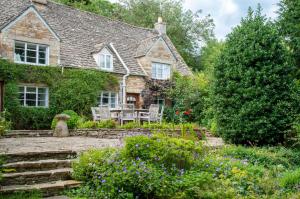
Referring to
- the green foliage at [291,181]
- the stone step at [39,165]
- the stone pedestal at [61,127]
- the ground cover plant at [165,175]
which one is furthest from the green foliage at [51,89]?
the green foliage at [291,181]

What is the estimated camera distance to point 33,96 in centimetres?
1967

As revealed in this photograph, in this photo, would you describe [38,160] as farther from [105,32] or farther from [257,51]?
[105,32]

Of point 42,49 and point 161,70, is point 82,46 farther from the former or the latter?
point 161,70

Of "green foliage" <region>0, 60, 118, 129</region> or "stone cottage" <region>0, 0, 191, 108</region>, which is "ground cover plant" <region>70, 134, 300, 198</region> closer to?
"green foliage" <region>0, 60, 118, 129</region>

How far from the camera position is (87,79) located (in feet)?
69.1

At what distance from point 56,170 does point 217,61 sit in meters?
7.62

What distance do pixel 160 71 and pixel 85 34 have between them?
6487 mm

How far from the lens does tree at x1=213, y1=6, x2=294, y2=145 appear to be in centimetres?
1100

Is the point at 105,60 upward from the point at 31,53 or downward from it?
upward

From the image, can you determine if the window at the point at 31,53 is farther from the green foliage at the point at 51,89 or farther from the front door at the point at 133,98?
the front door at the point at 133,98

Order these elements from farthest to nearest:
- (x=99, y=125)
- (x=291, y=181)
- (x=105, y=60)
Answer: (x=105, y=60) < (x=99, y=125) < (x=291, y=181)

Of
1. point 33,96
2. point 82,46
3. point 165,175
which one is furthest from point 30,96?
point 165,175

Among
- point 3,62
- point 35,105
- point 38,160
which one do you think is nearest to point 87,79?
point 35,105

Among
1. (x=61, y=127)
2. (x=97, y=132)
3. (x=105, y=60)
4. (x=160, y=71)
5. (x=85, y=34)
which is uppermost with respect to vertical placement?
(x=85, y=34)
